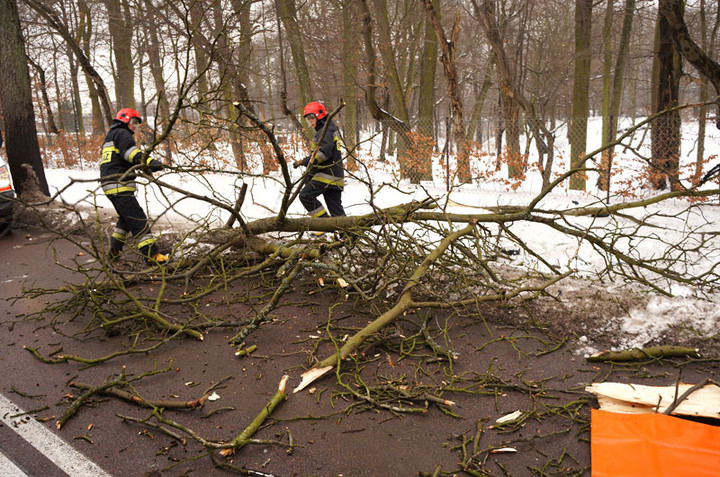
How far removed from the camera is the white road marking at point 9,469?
2.39 m

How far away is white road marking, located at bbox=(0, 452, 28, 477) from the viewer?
2387mm

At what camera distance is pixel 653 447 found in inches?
94.9

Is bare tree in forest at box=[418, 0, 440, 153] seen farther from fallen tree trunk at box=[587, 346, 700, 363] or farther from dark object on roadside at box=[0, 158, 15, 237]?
fallen tree trunk at box=[587, 346, 700, 363]

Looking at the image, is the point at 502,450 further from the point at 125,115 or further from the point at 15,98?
the point at 15,98

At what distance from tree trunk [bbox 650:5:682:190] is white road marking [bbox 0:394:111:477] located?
1003cm

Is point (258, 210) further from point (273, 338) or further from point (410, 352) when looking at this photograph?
point (410, 352)

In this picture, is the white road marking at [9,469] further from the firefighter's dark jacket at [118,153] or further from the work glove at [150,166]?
the firefighter's dark jacket at [118,153]

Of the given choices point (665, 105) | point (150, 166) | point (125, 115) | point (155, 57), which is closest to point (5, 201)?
point (125, 115)

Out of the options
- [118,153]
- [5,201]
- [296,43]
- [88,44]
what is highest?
[88,44]

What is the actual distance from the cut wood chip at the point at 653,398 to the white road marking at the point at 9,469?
3.31 meters

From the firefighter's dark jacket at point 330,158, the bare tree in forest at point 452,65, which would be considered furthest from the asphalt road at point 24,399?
the bare tree in forest at point 452,65

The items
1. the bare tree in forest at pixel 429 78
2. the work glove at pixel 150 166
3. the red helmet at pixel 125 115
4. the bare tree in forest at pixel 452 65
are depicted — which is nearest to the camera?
the work glove at pixel 150 166

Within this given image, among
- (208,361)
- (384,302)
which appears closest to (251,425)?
(208,361)

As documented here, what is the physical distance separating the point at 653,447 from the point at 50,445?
332cm
